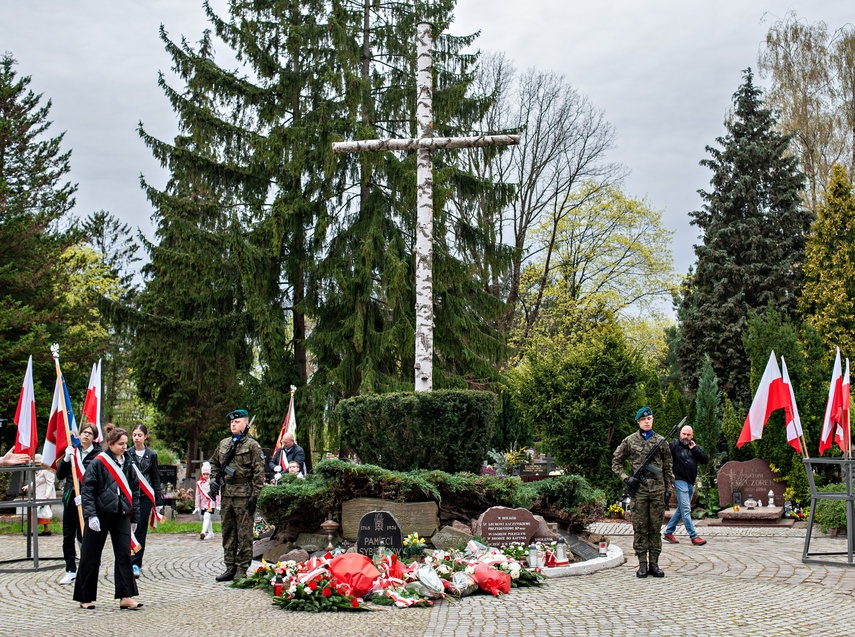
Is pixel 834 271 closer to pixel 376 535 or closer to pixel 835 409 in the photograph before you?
pixel 835 409

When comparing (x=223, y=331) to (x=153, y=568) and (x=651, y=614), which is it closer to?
(x=153, y=568)

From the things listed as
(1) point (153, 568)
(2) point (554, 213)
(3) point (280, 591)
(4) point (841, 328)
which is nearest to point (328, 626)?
(3) point (280, 591)

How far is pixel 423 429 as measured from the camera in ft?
38.6

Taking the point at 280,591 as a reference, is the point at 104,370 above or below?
above

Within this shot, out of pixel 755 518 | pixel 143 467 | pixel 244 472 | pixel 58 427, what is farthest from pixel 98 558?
pixel 755 518

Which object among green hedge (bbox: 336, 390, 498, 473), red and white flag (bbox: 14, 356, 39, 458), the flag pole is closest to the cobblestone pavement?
the flag pole

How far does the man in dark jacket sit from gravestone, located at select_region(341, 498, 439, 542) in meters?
4.70

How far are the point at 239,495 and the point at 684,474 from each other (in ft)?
23.7

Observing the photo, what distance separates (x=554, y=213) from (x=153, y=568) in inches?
1003

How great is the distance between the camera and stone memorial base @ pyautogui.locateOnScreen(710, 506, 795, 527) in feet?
54.6

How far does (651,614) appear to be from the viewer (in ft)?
25.7

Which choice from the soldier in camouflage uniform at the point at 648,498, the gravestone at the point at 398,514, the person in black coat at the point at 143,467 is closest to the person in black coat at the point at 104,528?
the person in black coat at the point at 143,467

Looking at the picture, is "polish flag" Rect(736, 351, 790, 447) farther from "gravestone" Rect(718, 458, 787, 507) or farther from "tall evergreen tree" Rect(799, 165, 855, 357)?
"tall evergreen tree" Rect(799, 165, 855, 357)

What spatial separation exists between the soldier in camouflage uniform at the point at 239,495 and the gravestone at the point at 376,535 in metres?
1.31
